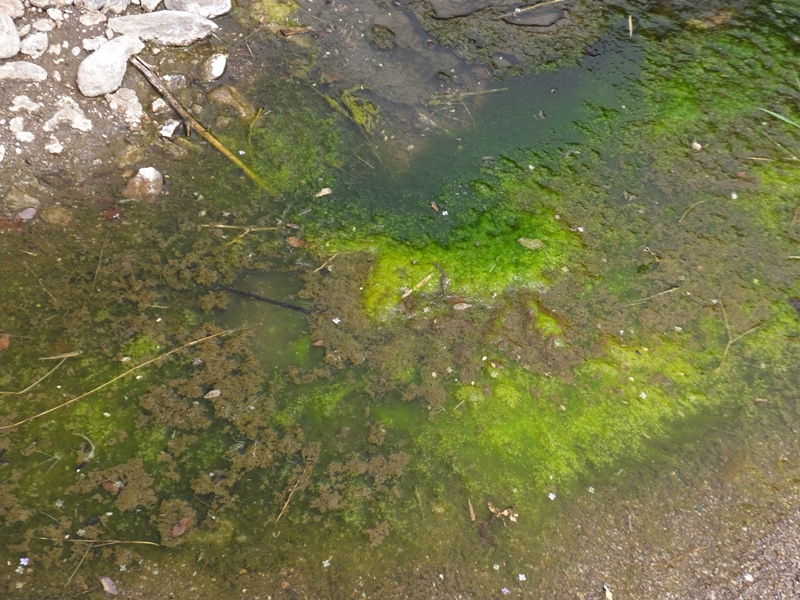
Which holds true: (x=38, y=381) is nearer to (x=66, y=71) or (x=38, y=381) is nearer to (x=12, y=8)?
(x=66, y=71)

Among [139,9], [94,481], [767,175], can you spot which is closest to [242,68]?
[139,9]

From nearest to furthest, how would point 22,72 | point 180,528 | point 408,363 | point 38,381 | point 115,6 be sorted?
point 180,528 → point 38,381 → point 408,363 → point 22,72 → point 115,6

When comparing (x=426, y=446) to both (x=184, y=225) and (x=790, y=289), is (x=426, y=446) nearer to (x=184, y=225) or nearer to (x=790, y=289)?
(x=184, y=225)

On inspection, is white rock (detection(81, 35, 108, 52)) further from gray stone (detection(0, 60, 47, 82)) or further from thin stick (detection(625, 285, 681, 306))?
thin stick (detection(625, 285, 681, 306))

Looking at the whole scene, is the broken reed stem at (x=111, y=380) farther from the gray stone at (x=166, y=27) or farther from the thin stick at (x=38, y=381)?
the gray stone at (x=166, y=27)

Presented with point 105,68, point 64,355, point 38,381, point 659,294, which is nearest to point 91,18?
point 105,68

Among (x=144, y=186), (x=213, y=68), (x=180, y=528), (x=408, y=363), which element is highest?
(x=213, y=68)
